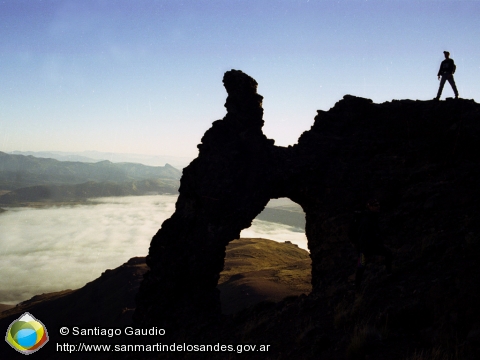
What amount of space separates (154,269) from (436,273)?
10261mm

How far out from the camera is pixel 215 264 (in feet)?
45.5

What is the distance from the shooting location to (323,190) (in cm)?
1504

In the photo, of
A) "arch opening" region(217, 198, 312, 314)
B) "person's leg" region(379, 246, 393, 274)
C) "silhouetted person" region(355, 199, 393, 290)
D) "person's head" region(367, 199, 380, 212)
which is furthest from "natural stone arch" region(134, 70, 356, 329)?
"person's head" region(367, 199, 380, 212)

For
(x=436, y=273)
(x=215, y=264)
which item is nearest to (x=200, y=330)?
(x=215, y=264)

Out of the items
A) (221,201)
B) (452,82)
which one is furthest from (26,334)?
(452,82)

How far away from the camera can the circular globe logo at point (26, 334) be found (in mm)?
14656

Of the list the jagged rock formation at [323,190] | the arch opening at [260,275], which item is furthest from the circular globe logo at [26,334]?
the arch opening at [260,275]

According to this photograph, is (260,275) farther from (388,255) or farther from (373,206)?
(373,206)

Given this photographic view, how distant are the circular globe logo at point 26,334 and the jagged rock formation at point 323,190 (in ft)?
17.4

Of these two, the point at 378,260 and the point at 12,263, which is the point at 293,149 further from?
the point at 12,263

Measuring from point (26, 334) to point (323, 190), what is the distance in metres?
14.7

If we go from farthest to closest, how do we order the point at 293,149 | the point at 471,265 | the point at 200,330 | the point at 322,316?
the point at 293,149, the point at 200,330, the point at 322,316, the point at 471,265

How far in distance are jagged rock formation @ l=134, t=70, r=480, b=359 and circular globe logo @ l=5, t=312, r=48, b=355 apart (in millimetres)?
5311

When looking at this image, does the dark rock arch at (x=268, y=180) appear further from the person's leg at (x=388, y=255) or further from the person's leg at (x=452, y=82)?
the person's leg at (x=388, y=255)
